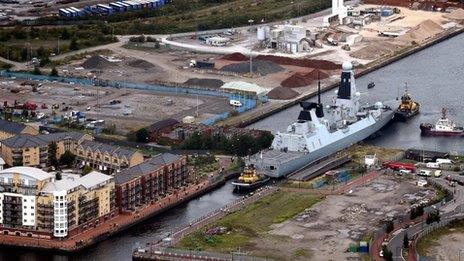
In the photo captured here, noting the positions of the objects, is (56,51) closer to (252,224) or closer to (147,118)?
(147,118)

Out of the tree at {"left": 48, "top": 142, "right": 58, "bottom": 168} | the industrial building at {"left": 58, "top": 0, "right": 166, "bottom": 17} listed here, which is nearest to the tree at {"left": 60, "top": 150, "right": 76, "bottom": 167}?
the tree at {"left": 48, "top": 142, "right": 58, "bottom": 168}

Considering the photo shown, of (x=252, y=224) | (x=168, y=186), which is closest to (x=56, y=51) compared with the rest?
(x=168, y=186)

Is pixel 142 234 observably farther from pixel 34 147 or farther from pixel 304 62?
pixel 304 62

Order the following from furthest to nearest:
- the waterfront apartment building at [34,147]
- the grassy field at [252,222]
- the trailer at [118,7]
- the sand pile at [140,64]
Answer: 1. the trailer at [118,7]
2. the sand pile at [140,64]
3. the waterfront apartment building at [34,147]
4. the grassy field at [252,222]

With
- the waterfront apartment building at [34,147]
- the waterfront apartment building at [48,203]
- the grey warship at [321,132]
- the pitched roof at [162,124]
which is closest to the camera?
the waterfront apartment building at [48,203]

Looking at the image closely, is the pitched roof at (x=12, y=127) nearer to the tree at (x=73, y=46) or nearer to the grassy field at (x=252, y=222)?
the grassy field at (x=252, y=222)

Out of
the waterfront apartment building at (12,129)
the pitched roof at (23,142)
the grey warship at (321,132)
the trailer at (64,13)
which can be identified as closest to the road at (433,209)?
the grey warship at (321,132)
